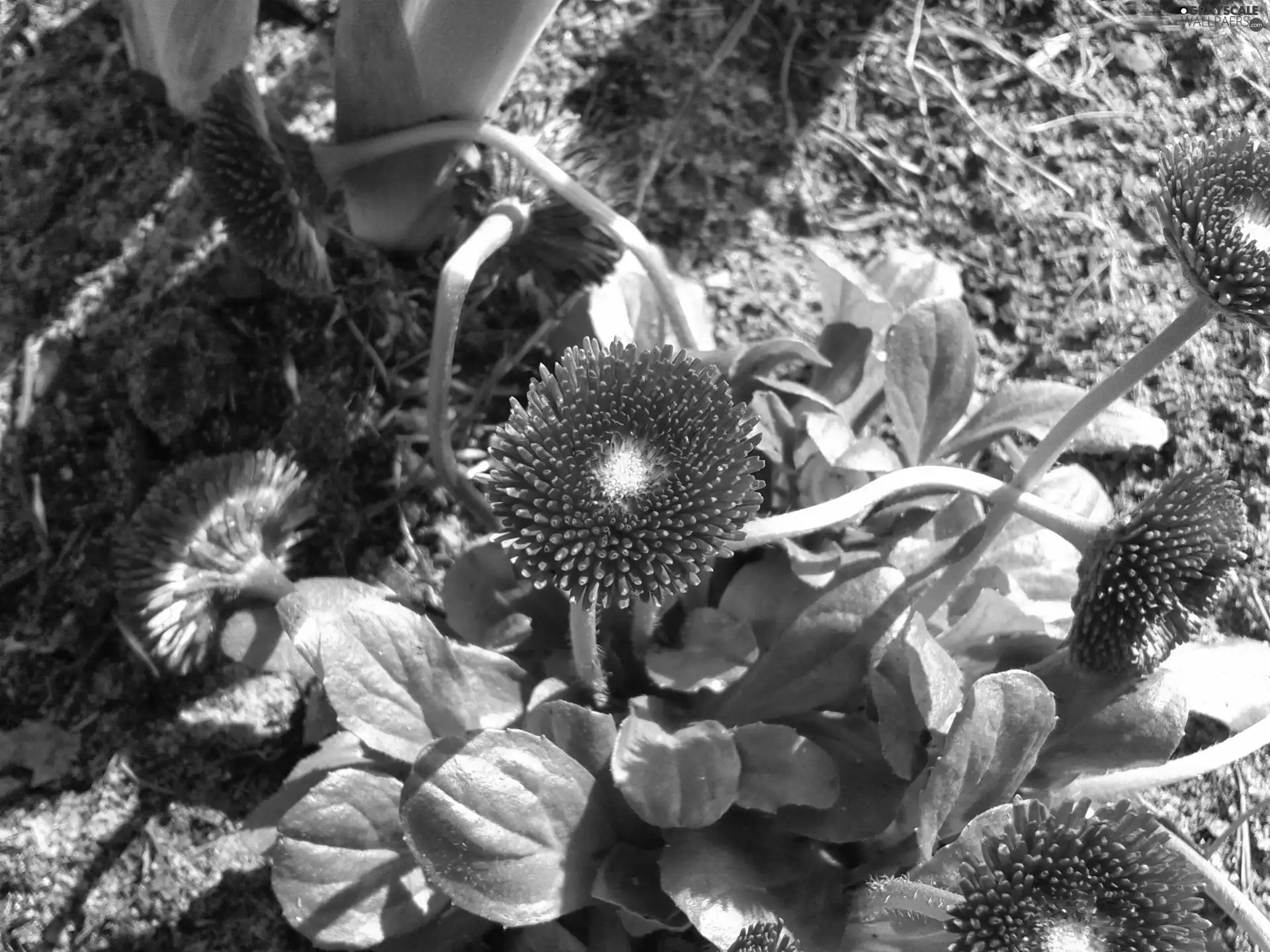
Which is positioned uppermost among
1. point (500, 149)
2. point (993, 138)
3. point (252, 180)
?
point (993, 138)

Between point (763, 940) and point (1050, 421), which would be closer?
point (763, 940)

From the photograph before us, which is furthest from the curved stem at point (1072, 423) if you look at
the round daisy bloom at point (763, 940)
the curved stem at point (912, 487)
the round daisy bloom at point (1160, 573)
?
the round daisy bloom at point (763, 940)

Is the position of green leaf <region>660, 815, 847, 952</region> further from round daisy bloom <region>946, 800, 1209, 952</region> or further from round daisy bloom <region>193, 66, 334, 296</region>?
round daisy bloom <region>193, 66, 334, 296</region>

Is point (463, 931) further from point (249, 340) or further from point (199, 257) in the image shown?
point (199, 257)

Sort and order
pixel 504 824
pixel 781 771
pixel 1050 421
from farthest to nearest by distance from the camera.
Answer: pixel 1050 421, pixel 781 771, pixel 504 824

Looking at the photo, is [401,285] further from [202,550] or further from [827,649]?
[827,649]

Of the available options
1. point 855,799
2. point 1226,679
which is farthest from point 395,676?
point 1226,679

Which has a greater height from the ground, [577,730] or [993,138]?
[993,138]
